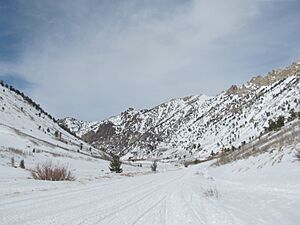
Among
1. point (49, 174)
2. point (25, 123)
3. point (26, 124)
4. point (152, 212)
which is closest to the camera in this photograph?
point (152, 212)

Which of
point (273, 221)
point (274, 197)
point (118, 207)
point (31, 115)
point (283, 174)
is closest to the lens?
point (273, 221)

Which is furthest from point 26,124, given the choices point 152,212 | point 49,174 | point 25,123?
point 152,212

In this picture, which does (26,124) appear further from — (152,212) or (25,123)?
(152,212)

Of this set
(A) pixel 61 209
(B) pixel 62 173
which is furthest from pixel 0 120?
(A) pixel 61 209

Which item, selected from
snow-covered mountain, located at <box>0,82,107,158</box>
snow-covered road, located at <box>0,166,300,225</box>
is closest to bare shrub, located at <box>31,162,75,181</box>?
snow-covered road, located at <box>0,166,300,225</box>

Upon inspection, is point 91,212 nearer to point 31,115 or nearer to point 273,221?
point 273,221

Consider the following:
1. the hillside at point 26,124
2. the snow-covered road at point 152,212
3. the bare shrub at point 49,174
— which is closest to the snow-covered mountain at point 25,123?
the hillside at point 26,124

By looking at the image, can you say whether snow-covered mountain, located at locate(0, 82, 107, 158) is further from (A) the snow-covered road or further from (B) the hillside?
(A) the snow-covered road

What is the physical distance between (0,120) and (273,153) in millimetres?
95819

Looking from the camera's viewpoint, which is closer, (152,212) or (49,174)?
(152,212)

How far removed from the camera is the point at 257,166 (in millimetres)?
18672

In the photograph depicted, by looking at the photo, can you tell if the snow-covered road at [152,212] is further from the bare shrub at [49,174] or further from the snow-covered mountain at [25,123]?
the snow-covered mountain at [25,123]

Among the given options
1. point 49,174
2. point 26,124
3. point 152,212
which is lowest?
point 152,212

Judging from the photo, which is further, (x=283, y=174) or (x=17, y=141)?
(x=17, y=141)
